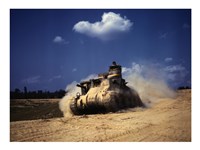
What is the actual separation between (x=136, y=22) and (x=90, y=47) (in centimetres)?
137

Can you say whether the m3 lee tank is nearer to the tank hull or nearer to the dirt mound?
the tank hull

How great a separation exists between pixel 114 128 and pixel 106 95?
196 centimetres

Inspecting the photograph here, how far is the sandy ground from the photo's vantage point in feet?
22.2

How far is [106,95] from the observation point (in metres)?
9.01

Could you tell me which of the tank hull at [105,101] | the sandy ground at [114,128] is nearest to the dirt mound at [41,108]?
the tank hull at [105,101]

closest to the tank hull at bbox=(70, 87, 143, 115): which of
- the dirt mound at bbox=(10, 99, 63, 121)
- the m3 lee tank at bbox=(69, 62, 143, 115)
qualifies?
the m3 lee tank at bbox=(69, 62, 143, 115)

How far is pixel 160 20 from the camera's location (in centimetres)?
761

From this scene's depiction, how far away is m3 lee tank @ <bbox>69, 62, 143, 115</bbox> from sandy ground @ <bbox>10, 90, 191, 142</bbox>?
3.55 ft

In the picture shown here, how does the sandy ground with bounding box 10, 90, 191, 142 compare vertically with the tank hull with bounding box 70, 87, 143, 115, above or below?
below

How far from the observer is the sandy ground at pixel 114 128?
22.2 feet
